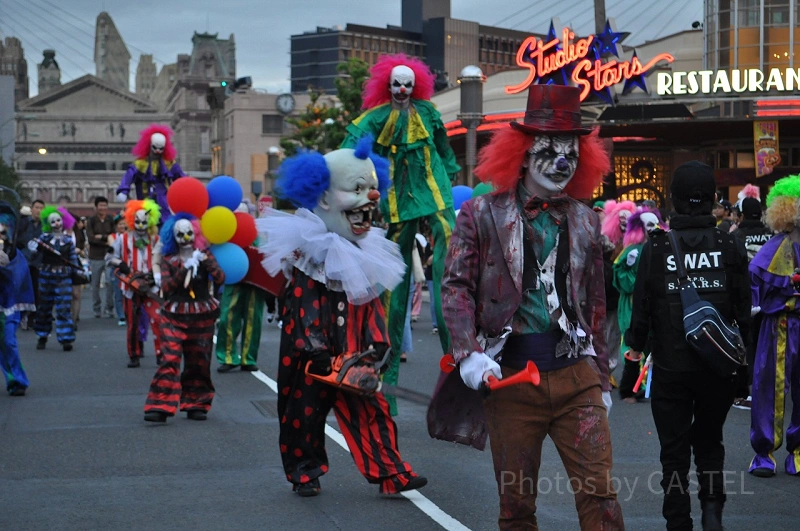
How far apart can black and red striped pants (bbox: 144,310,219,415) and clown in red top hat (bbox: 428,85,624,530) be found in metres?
5.01

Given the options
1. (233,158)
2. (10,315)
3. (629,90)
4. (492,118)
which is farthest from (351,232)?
(233,158)

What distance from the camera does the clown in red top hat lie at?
4.59m

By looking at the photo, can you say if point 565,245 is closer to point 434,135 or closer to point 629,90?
point 434,135

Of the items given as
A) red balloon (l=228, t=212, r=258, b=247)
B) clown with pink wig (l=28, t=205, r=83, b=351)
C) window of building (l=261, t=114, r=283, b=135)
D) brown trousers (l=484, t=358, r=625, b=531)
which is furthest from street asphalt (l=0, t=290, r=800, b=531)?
window of building (l=261, t=114, r=283, b=135)

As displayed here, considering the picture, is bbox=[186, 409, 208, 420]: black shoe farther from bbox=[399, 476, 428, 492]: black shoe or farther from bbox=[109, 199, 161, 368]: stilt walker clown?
bbox=[399, 476, 428, 492]: black shoe

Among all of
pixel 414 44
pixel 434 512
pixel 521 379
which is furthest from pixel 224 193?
pixel 414 44

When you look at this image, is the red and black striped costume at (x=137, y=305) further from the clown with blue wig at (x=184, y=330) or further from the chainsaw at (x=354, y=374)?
the chainsaw at (x=354, y=374)

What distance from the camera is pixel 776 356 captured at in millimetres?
7684

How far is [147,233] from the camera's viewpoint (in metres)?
14.6

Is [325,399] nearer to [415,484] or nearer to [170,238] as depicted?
[415,484]

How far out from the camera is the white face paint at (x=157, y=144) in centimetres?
1490

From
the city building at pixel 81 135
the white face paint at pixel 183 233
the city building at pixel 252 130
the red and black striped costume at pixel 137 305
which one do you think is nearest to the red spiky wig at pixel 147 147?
the red and black striped costume at pixel 137 305

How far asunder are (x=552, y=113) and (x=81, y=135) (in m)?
162

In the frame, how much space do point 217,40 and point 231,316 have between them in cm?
15892
